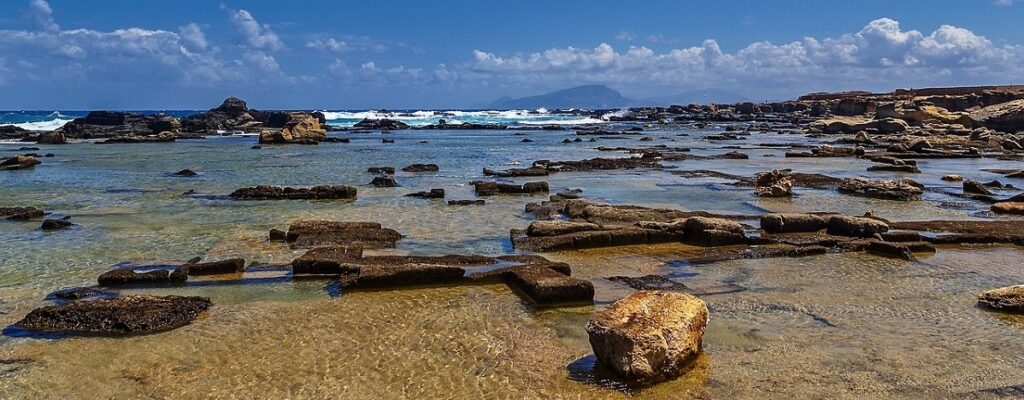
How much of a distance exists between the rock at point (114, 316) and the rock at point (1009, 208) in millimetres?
16300

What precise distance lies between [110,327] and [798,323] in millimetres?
7460

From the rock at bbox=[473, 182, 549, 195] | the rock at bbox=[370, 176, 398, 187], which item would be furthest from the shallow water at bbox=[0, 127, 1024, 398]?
the rock at bbox=[370, 176, 398, 187]

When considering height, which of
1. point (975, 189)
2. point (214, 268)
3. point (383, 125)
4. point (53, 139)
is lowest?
point (975, 189)

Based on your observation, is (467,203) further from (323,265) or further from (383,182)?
(323,265)

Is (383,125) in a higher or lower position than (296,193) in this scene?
lower

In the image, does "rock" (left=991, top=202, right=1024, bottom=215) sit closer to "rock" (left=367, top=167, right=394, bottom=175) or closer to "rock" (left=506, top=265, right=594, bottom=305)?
"rock" (left=506, top=265, right=594, bottom=305)

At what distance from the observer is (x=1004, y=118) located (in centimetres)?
5238

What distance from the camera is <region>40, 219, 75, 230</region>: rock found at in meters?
13.9

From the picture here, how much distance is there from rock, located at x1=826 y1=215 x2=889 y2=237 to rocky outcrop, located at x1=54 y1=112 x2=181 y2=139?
170 ft

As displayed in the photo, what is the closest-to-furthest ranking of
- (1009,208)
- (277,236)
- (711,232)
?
(711,232) < (277,236) < (1009,208)

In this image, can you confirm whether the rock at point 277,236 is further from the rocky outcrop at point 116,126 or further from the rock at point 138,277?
the rocky outcrop at point 116,126

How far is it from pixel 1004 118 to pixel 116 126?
74.4 meters

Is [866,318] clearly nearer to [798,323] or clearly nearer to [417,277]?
[798,323]

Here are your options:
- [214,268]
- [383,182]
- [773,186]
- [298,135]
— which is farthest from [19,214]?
[298,135]
